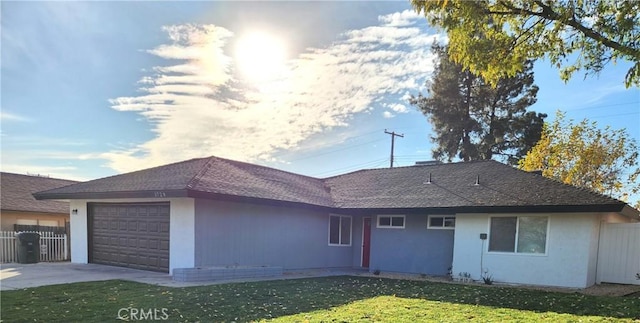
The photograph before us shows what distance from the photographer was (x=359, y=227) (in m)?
17.0

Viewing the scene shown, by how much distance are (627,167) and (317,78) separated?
18.5 metres

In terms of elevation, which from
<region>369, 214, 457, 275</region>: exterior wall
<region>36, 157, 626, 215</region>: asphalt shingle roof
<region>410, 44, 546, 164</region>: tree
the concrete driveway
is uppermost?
<region>410, 44, 546, 164</region>: tree

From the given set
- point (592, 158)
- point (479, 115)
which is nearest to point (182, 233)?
point (592, 158)

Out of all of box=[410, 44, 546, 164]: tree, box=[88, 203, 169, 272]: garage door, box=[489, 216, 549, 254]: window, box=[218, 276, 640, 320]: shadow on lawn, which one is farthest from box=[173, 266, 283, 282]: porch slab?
box=[410, 44, 546, 164]: tree

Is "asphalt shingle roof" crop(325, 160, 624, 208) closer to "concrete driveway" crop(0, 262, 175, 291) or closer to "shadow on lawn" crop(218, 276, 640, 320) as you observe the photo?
"shadow on lawn" crop(218, 276, 640, 320)

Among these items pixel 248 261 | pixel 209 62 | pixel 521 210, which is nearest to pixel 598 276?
pixel 521 210

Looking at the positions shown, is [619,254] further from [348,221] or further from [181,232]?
[181,232]

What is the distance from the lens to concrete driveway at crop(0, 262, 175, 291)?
9484 millimetres

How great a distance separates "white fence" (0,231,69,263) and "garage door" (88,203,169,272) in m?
2.60

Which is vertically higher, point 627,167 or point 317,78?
point 317,78

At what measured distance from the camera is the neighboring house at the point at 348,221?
1149cm

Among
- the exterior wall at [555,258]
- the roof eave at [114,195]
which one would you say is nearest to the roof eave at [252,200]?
the roof eave at [114,195]

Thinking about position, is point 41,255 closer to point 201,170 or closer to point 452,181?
point 201,170

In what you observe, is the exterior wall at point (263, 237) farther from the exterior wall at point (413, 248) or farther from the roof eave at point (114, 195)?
the exterior wall at point (413, 248)
